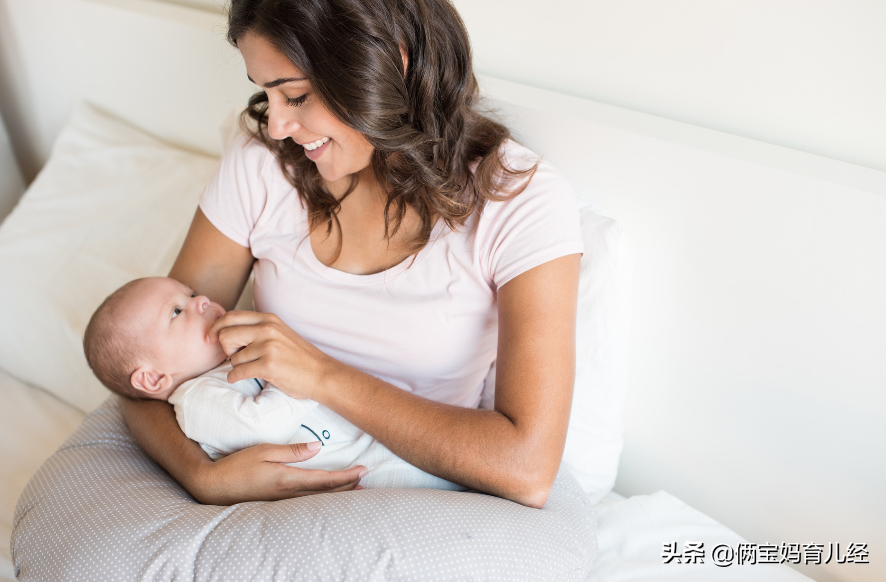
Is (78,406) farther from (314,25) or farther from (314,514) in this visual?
(314,25)

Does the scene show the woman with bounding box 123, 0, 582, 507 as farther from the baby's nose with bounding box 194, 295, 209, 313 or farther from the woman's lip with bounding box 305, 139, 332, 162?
the baby's nose with bounding box 194, 295, 209, 313

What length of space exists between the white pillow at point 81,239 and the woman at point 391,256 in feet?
1.73

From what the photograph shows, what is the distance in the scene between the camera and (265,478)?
40.2 inches

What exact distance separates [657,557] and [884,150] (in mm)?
825

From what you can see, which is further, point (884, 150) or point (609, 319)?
point (609, 319)

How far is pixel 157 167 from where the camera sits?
1838 millimetres

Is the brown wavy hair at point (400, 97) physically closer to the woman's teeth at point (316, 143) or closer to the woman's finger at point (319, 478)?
the woman's teeth at point (316, 143)

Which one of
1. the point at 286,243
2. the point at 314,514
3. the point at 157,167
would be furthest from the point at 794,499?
the point at 157,167

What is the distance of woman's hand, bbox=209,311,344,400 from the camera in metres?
1.05

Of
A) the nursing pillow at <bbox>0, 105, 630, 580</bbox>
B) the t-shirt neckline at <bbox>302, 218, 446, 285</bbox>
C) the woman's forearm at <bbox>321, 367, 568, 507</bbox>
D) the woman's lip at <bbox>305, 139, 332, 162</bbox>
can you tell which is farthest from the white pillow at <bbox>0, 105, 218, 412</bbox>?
the woman's forearm at <bbox>321, 367, 568, 507</bbox>

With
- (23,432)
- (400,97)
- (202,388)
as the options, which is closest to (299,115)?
(400,97)

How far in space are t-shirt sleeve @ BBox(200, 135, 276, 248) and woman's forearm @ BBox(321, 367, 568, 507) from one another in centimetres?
43

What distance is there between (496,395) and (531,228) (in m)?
0.28

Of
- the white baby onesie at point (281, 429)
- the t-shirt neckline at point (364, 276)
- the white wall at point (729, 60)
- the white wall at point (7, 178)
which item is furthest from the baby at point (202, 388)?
the white wall at point (7, 178)
